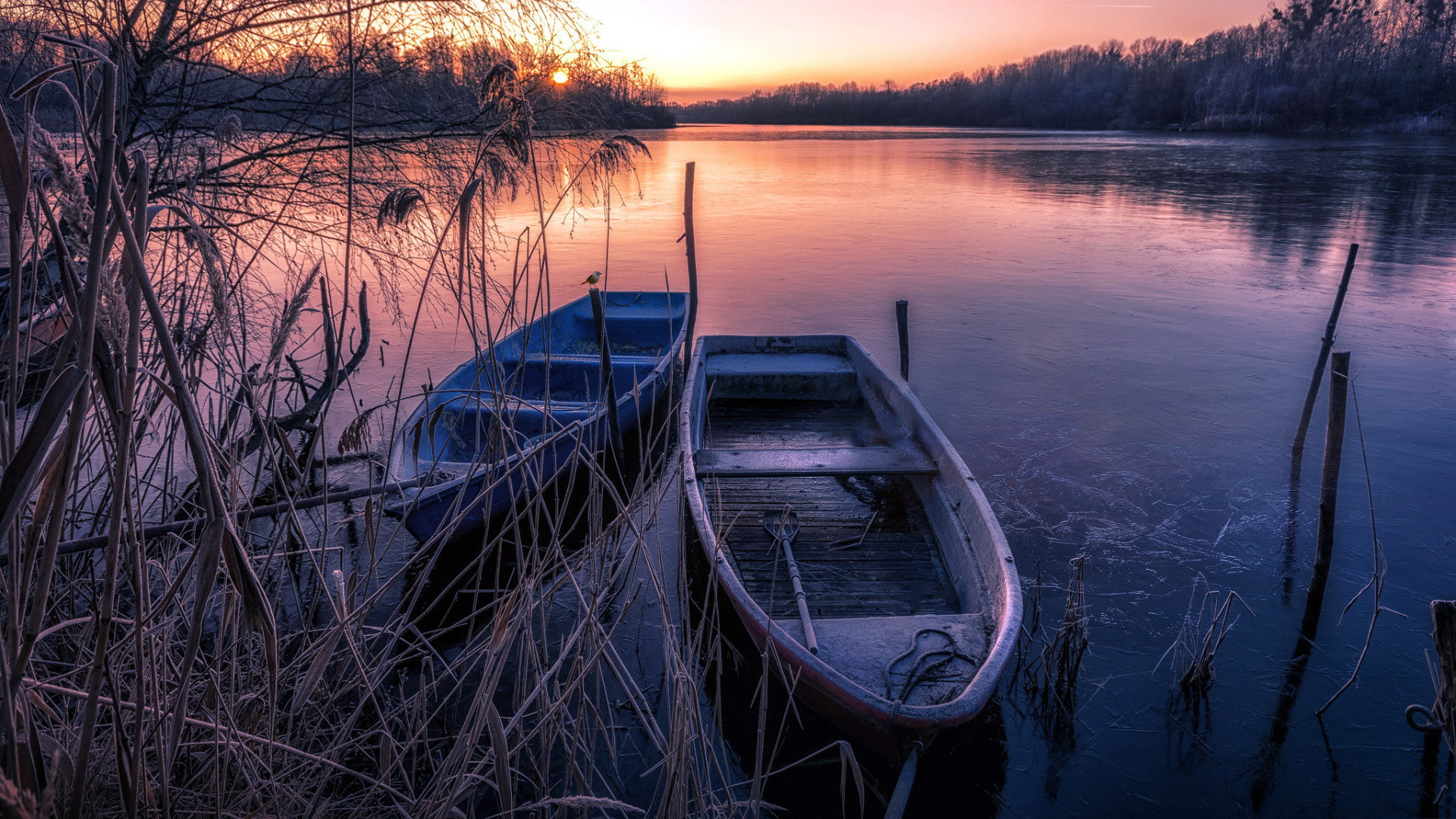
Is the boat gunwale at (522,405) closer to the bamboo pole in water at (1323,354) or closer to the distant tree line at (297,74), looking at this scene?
the distant tree line at (297,74)

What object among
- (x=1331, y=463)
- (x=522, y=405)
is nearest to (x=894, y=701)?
(x=522, y=405)

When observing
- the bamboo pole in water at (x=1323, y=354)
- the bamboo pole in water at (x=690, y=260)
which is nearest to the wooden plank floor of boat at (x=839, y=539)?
the bamboo pole in water at (x=690, y=260)

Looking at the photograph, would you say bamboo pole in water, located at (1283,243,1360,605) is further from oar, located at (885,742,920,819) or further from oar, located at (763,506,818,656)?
oar, located at (885,742,920,819)

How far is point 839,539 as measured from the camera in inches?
207

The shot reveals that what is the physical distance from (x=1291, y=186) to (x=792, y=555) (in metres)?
→ 37.5

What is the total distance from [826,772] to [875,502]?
2089mm

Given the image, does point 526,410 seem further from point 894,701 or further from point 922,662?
point 894,701

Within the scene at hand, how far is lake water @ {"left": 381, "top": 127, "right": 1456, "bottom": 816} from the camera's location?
4.45 m

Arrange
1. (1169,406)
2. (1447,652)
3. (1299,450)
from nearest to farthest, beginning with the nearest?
(1447,652)
(1299,450)
(1169,406)

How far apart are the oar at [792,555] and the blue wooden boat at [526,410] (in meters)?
1.06

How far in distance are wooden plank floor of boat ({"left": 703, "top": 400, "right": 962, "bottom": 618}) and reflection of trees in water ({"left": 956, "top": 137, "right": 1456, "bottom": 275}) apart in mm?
18075

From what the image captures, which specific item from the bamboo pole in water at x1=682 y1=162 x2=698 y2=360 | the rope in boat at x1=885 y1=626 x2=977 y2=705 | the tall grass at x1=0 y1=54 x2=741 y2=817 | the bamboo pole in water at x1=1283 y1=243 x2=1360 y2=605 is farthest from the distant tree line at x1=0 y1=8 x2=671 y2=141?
the bamboo pole in water at x1=1283 y1=243 x2=1360 y2=605

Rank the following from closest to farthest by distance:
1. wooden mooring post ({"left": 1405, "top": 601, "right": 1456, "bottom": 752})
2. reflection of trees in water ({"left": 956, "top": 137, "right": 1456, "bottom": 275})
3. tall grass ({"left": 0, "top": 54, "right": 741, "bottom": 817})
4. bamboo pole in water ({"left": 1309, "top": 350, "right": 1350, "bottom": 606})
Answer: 1. tall grass ({"left": 0, "top": 54, "right": 741, "bottom": 817})
2. wooden mooring post ({"left": 1405, "top": 601, "right": 1456, "bottom": 752})
3. bamboo pole in water ({"left": 1309, "top": 350, "right": 1350, "bottom": 606})
4. reflection of trees in water ({"left": 956, "top": 137, "right": 1456, "bottom": 275})

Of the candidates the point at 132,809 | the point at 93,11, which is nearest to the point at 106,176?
the point at 132,809
